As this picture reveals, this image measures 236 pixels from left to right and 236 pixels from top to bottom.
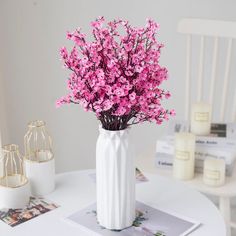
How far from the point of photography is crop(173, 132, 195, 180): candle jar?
60.2 inches

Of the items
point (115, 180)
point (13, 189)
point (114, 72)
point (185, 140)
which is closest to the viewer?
point (114, 72)

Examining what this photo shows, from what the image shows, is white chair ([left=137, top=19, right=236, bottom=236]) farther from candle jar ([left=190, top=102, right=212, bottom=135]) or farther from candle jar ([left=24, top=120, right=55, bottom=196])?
candle jar ([left=24, top=120, right=55, bottom=196])

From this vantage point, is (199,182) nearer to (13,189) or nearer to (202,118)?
(202,118)

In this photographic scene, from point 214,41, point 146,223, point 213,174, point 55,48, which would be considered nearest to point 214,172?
point 213,174

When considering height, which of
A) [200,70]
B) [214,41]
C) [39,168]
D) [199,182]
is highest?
[214,41]

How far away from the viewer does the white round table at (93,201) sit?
1.21m

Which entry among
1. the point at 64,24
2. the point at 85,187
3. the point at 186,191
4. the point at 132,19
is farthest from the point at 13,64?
the point at 186,191

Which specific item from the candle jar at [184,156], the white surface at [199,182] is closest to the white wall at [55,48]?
the white surface at [199,182]

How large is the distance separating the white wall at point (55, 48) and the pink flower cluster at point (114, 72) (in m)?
1.04

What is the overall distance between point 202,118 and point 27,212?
2.23 feet

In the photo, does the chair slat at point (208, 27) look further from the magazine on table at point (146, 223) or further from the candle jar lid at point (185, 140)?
the magazine on table at point (146, 223)

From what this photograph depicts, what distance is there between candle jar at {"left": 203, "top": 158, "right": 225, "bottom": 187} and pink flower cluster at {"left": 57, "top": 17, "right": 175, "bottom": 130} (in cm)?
50

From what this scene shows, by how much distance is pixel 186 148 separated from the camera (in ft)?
5.06

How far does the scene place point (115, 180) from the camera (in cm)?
117
